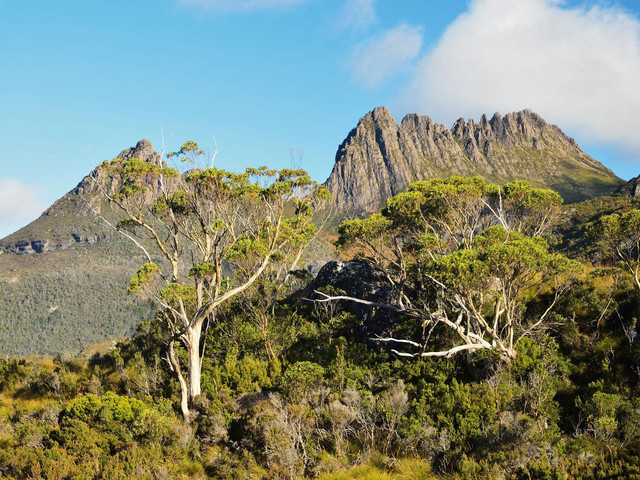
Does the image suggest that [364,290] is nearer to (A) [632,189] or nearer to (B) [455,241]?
(B) [455,241]

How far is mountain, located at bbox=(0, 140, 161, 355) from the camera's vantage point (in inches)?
5221

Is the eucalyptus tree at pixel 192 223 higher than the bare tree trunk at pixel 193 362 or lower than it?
higher

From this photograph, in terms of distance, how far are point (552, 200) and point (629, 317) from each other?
6644mm

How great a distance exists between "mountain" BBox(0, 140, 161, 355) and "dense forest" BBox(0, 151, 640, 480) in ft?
381

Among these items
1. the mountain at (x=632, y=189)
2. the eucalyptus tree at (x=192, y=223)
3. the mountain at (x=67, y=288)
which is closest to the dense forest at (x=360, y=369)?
the eucalyptus tree at (x=192, y=223)

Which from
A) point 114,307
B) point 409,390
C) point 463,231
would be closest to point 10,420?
point 409,390

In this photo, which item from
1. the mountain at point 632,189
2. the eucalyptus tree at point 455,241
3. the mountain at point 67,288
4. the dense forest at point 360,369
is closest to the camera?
the dense forest at point 360,369

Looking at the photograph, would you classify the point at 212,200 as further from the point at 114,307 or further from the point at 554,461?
the point at 114,307

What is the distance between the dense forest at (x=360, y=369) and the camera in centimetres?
1056

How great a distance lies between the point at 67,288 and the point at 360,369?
17435 cm

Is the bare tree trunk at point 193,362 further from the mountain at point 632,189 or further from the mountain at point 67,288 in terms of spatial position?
the mountain at point 632,189

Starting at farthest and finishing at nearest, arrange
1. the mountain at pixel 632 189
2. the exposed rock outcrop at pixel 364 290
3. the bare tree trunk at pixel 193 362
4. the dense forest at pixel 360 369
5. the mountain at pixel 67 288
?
1. the mountain at pixel 67 288
2. the mountain at pixel 632 189
3. the exposed rock outcrop at pixel 364 290
4. the bare tree trunk at pixel 193 362
5. the dense forest at pixel 360 369

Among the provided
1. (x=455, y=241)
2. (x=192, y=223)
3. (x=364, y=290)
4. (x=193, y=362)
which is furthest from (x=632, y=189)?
(x=193, y=362)

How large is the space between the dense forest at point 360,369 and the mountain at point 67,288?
116028 mm
